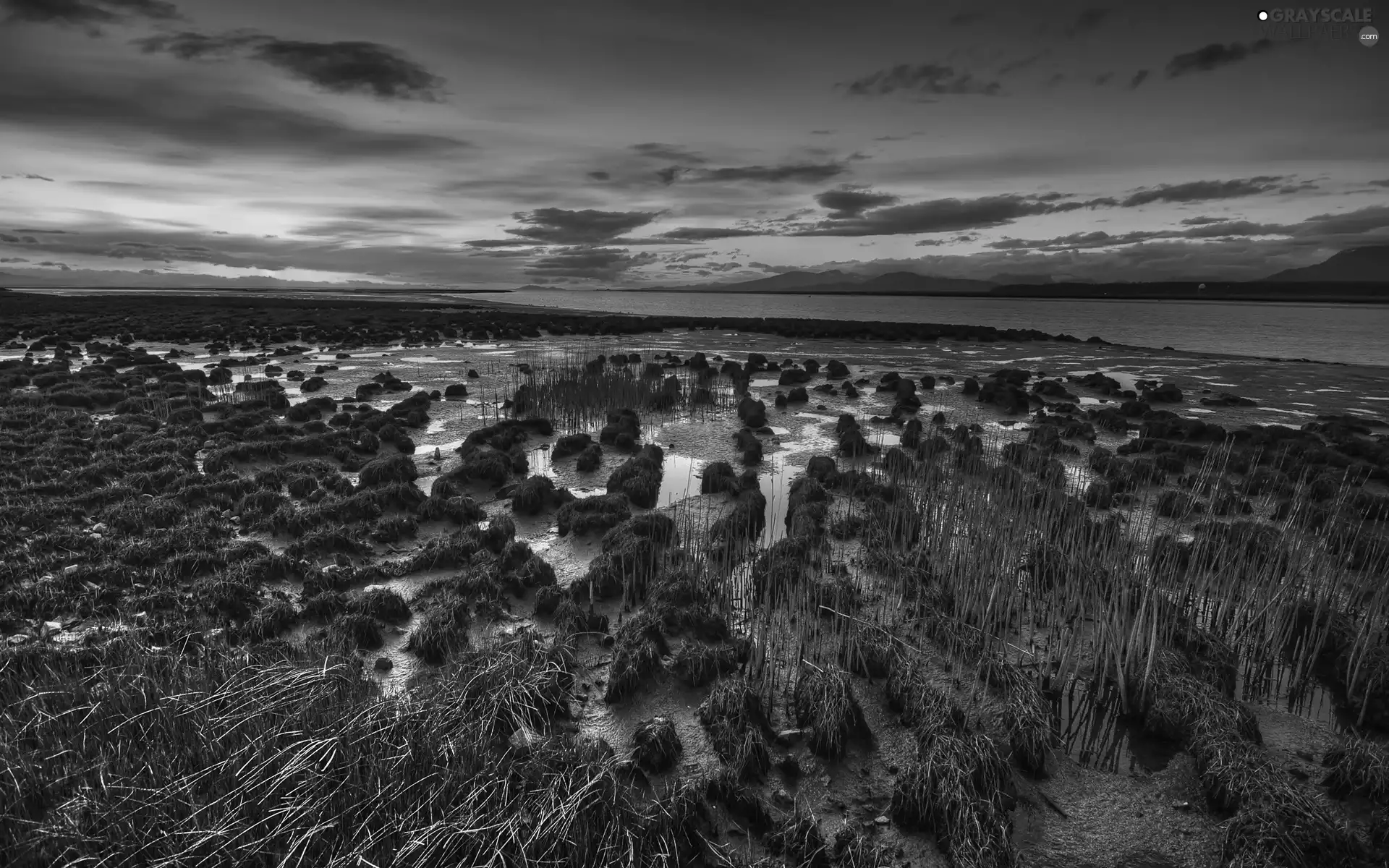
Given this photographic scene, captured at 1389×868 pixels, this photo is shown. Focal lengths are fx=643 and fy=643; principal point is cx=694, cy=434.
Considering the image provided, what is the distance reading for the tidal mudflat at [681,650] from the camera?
197 inches

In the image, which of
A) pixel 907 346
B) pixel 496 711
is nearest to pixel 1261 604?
pixel 496 711

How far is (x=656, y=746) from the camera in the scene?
6133 mm

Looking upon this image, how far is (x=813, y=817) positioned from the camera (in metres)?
5.53

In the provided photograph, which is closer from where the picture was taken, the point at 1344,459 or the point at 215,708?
the point at 215,708

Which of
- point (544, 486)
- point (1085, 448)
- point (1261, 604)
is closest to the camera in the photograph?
point (1261, 604)

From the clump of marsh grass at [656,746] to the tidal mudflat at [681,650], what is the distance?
0.04m

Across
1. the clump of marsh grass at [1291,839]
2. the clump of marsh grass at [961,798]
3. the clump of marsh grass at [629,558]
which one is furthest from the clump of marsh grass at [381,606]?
the clump of marsh grass at [1291,839]

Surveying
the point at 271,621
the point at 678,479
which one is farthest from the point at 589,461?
the point at 271,621

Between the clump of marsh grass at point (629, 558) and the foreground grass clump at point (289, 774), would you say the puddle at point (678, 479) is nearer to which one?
the clump of marsh grass at point (629, 558)

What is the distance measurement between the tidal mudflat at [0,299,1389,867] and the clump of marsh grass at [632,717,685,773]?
0.04m

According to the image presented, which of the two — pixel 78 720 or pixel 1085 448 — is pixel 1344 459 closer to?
pixel 1085 448

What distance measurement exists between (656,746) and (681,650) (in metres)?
1.68

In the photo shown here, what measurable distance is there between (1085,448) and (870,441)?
5872 mm

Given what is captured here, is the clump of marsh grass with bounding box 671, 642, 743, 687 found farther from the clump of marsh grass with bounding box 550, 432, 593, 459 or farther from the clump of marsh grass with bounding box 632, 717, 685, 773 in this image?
the clump of marsh grass with bounding box 550, 432, 593, 459
